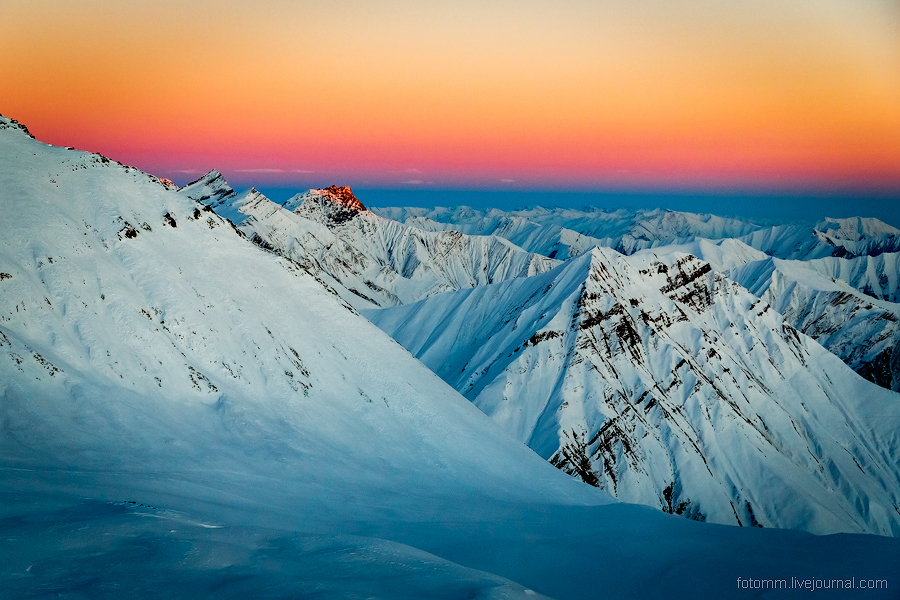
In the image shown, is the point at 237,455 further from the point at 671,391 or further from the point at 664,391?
the point at 671,391

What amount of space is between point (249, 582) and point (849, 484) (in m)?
153

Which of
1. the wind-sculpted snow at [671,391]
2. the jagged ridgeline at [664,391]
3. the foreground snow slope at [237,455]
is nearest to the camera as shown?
the foreground snow slope at [237,455]

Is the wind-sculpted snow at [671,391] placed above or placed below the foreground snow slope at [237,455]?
below

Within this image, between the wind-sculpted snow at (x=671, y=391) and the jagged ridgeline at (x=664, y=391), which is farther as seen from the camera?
the wind-sculpted snow at (x=671, y=391)

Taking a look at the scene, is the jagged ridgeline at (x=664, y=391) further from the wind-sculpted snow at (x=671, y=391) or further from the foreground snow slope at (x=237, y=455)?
the foreground snow slope at (x=237, y=455)

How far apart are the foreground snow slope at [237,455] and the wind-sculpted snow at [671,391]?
48656mm

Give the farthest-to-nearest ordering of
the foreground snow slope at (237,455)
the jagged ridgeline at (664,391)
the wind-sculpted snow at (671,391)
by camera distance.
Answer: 1. the wind-sculpted snow at (671,391)
2. the jagged ridgeline at (664,391)
3. the foreground snow slope at (237,455)

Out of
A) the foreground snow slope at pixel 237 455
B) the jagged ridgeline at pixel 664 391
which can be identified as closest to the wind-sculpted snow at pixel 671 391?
the jagged ridgeline at pixel 664 391

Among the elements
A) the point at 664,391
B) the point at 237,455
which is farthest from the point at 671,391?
the point at 237,455

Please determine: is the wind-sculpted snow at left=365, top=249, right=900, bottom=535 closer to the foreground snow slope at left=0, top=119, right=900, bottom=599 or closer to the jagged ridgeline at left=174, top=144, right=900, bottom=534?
the jagged ridgeline at left=174, top=144, right=900, bottom=534

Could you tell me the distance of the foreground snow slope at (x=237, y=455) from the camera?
1883 cm

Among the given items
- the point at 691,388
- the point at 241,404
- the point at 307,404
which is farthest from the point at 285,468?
the point at 691,388

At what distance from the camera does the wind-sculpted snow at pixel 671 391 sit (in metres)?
105

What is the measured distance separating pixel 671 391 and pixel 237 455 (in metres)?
104
